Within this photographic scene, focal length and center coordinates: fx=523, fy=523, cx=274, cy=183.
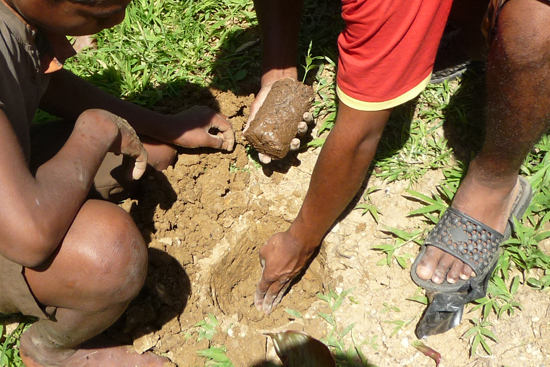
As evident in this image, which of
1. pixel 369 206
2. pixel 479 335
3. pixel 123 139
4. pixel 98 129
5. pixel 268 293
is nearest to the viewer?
pixel 98 129

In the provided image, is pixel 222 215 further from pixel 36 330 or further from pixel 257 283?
pixel 36 330

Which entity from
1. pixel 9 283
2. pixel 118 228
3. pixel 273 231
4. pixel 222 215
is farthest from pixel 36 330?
pixel 273 231

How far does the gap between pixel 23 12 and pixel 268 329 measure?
176 centimetres

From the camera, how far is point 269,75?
2973 mm

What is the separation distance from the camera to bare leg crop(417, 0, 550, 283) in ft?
6.19

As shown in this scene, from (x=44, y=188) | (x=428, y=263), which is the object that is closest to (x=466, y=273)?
(x=428, y=263)

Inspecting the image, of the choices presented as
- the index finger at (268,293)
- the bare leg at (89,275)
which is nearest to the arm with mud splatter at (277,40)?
the index finger at (268,293)

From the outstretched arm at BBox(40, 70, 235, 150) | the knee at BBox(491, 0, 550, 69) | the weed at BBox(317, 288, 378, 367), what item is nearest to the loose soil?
the weed at BBox(317, 288, 378, 367)

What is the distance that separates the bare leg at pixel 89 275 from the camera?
1.89 meters

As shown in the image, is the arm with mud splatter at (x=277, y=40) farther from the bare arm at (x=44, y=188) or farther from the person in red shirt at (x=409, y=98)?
the bare arm at (x=44, y=188)

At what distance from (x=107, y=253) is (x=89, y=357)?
0.68 m

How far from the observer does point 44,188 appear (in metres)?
1.75

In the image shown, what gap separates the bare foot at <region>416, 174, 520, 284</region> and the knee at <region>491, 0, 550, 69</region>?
0.67 metres

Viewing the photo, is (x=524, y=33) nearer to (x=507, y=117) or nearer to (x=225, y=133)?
(x=507, y=117)
